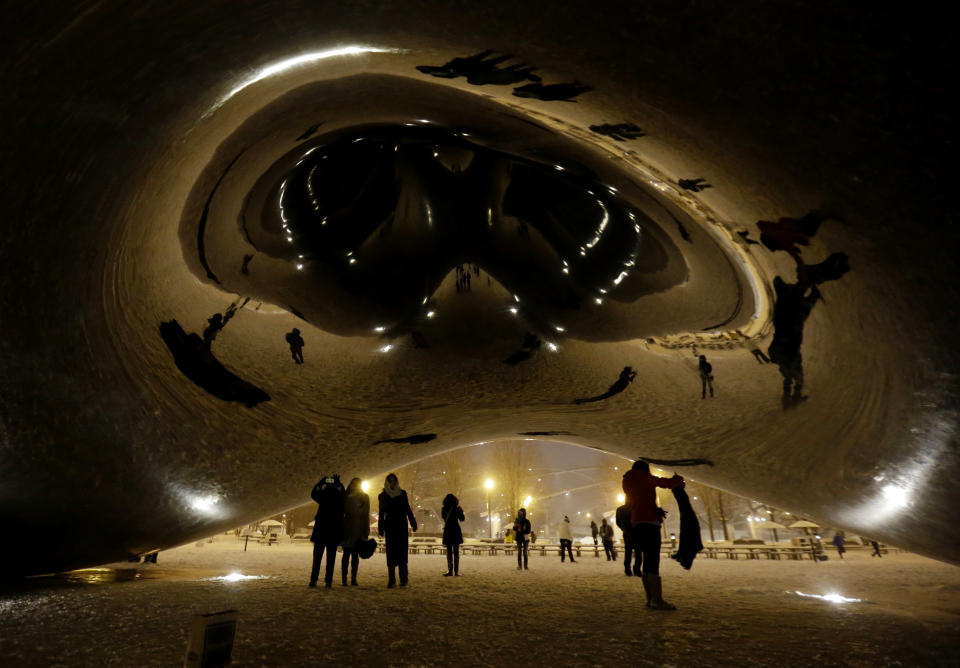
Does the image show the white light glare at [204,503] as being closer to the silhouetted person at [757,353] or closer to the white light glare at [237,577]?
the white light glare at [237,577]

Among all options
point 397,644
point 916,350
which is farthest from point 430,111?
point 397,644

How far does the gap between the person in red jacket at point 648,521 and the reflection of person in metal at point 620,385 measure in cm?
89

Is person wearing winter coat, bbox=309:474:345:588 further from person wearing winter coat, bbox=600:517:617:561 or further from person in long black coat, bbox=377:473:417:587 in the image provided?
person wearing winter coat, bbox=600:517:617:561

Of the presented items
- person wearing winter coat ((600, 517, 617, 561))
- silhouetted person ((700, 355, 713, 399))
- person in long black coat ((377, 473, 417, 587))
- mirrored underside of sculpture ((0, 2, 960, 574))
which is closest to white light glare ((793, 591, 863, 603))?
mirrored underside of sculpture ((0, 2, 960, 574))

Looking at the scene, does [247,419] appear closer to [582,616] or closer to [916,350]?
[582,616]

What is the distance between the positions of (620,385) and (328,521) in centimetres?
346

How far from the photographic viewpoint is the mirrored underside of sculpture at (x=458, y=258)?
65.7 inches

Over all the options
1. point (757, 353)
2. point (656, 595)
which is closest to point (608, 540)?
point (656, 595)

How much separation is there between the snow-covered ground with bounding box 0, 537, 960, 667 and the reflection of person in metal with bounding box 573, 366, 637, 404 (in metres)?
1.91

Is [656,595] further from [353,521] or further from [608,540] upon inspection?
[608,540]

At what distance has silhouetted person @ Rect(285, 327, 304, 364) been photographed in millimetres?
4635

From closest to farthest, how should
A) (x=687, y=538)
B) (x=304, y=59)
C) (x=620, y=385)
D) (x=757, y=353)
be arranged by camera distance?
(x=304, y=59) → (x=757, y=353) → (x=687, y=538) → (x=620, y=385)

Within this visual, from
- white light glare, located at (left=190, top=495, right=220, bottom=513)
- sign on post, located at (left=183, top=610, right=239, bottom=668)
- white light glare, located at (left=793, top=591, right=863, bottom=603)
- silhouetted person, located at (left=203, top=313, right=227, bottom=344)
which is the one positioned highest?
silhouetted person, located at (left=203, top=313, right=227, bottom=344)

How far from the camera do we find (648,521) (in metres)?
3.92
